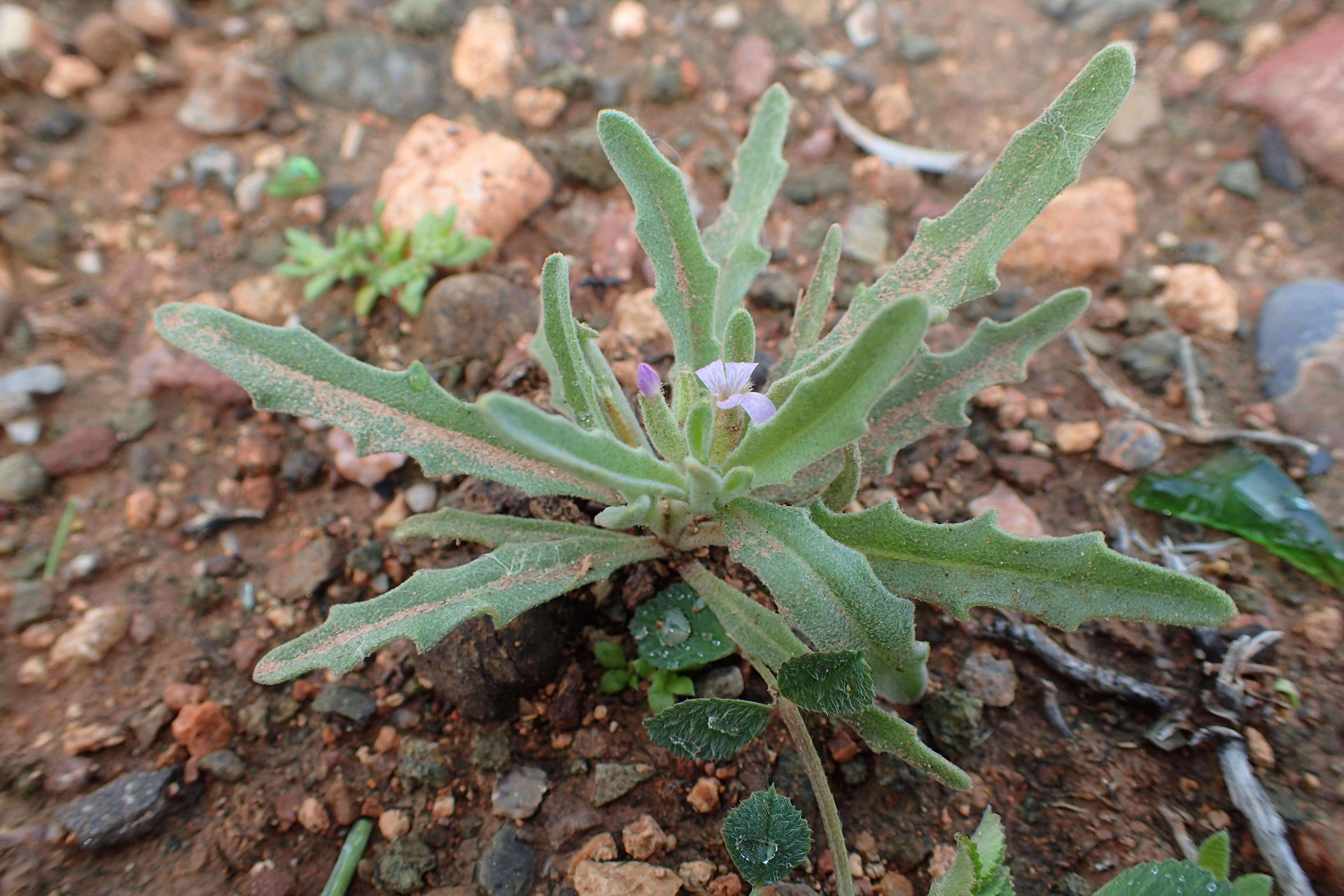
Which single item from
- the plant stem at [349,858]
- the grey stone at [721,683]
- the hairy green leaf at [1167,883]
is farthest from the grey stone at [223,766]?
Answer: the hairy green leaf at [1167,883]

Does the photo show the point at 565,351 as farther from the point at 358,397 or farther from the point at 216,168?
the point at 216,168

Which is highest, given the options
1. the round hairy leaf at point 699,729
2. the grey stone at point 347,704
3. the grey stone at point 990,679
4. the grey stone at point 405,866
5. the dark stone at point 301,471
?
the grey stone at point 990,679

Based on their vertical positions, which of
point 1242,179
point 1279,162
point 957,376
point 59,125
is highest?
point 1279,162

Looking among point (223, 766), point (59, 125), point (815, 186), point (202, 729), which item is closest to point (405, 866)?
point (223, 766)

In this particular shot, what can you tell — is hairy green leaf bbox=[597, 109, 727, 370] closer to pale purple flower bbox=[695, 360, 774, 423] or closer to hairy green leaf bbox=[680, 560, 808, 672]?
pale purple flower bbox=[695, 360, 774, 423]

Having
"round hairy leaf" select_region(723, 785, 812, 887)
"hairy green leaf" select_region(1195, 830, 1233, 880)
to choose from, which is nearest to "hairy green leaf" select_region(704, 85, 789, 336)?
"round hairy leaf" select_region(723, 785, 812, 887)

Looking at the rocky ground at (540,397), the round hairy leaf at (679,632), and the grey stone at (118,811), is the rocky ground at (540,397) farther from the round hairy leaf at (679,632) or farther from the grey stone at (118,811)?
the round hairy leaf at (679,632)

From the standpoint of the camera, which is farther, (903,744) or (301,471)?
(301,471)
